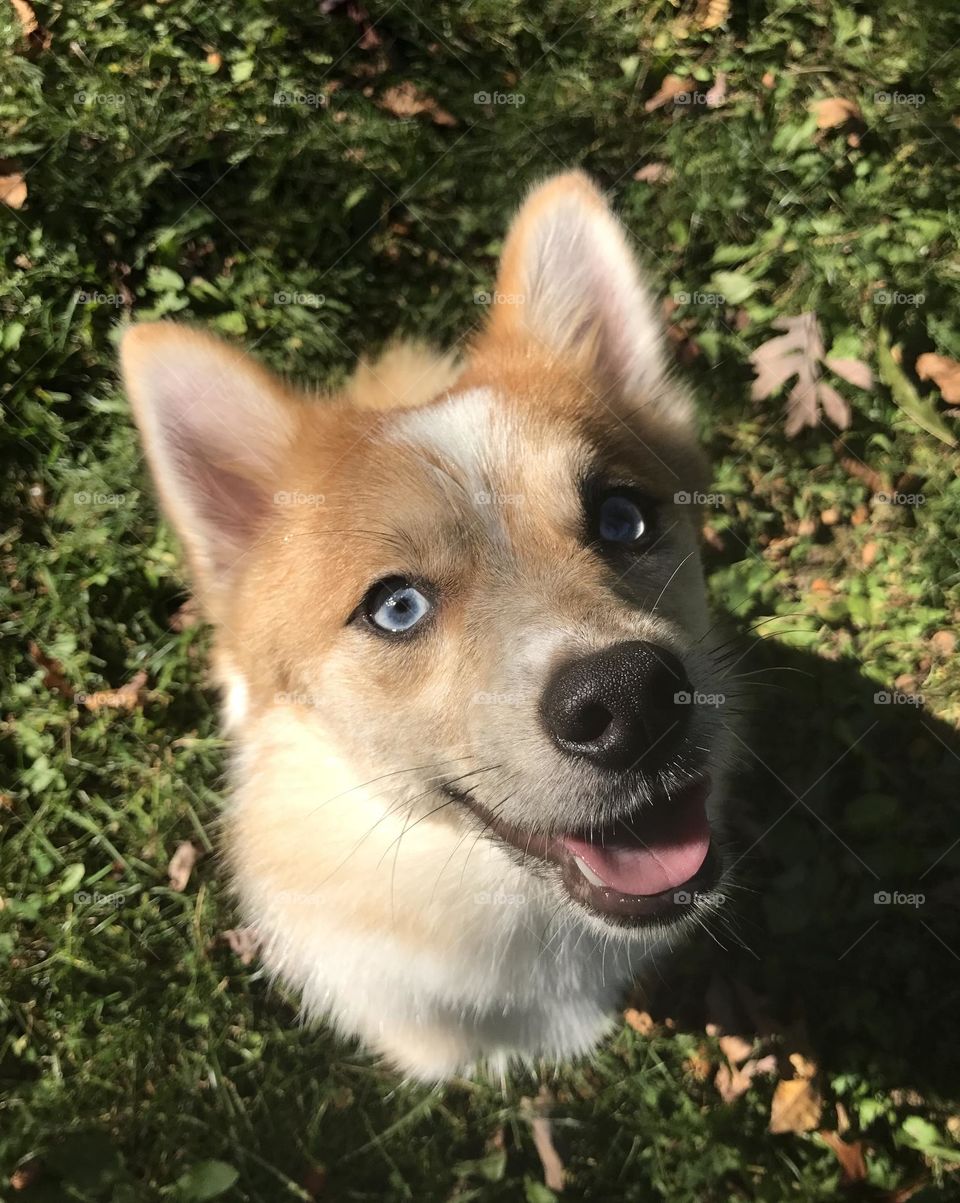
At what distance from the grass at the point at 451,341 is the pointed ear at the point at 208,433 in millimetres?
1460

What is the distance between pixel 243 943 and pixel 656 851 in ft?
6.68

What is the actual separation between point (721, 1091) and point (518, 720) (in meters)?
2.21

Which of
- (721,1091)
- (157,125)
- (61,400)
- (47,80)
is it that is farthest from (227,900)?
(47,80)

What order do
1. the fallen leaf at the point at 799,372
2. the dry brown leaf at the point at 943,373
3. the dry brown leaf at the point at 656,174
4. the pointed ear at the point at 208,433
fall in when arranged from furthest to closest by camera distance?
the dry brown leaf at the point at 656,174 < the fallen leaf at the point at 799,372 < the dry brown leaf at the point at 943,373 < the pointed ear at the point at 208,433

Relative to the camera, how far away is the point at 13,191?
3.86 meters

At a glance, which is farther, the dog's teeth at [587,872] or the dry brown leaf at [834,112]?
the dry brown leaf at [834,112]

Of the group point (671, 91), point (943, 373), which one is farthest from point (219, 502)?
point (671, 91)

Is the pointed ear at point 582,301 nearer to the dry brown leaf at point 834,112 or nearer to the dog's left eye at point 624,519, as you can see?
the dog's left eye at point 624,519

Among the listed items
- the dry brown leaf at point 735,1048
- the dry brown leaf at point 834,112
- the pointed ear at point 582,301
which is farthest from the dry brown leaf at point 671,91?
the dry brown leaf at point 735,1048

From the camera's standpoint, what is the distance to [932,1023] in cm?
326

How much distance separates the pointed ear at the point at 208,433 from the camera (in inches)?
88.4

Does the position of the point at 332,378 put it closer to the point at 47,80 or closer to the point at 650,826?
the point at 47,80

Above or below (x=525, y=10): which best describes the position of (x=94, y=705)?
below

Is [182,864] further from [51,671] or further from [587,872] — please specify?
[587,872]
